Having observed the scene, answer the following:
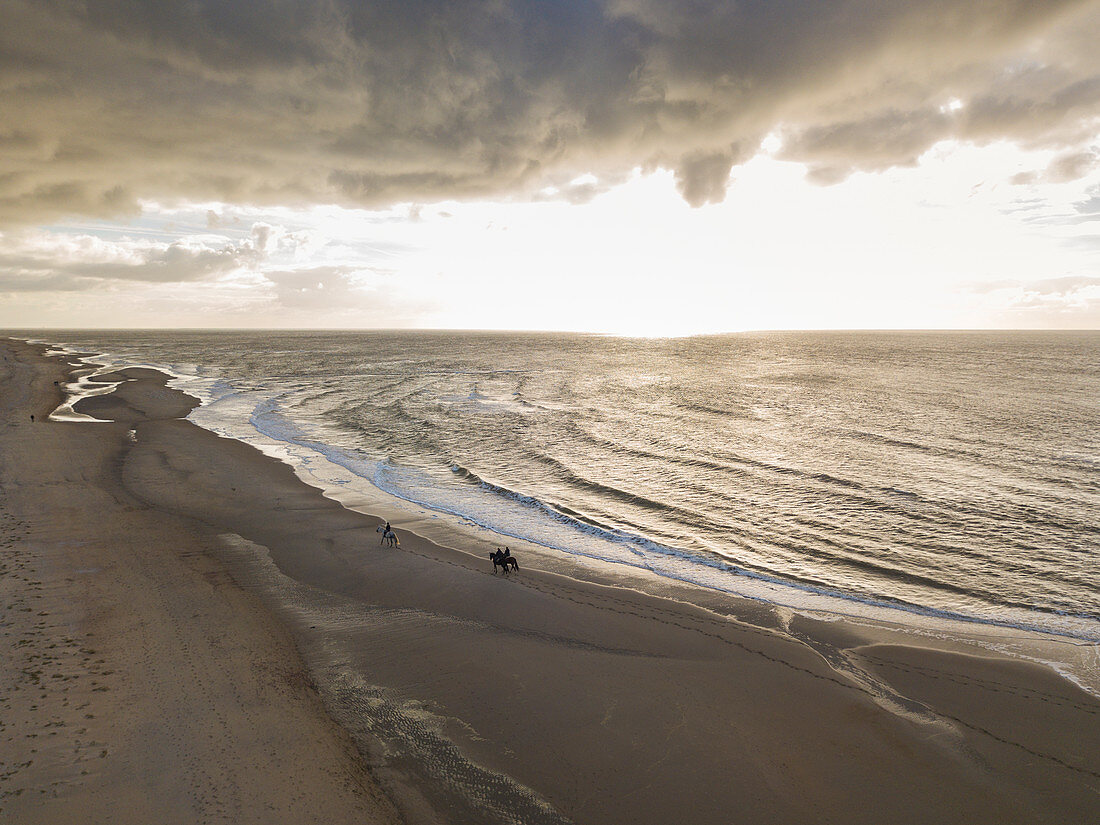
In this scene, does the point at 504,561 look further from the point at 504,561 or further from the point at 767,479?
the point at 767,479

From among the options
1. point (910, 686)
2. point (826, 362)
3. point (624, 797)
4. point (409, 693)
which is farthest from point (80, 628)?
point (826, 362)

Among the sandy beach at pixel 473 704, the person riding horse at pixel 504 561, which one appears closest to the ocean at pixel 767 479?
the person riding horse at pixel 504 561

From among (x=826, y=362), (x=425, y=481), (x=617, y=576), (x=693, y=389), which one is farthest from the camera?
(x=826, y=362)

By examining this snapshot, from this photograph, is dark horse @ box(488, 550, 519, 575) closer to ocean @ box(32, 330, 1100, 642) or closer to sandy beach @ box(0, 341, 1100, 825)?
sandy beach @ box(0, 341, 1100, 825)

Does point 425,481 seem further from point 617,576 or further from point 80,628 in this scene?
point 80,628

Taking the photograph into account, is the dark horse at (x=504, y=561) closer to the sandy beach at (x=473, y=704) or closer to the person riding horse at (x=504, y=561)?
the person riding horse at (x=504, y=561)

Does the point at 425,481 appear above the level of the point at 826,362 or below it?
below

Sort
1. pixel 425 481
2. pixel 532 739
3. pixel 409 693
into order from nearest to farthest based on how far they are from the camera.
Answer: pixel 532 739 < pixel 409 693 < pixel 425 481

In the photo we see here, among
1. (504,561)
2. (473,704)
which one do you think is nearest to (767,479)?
(504,561)
